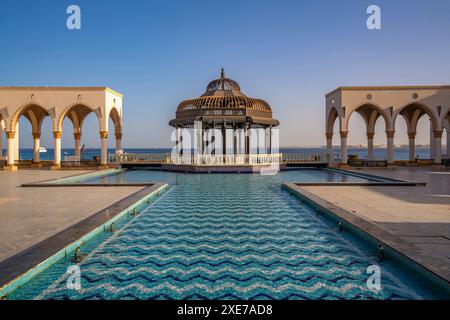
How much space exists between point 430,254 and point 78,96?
21.3 meters

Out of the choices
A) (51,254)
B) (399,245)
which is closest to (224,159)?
(399,245)

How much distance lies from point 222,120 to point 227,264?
51.5 ft

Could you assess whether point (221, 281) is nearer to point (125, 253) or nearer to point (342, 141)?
point (125, 253)

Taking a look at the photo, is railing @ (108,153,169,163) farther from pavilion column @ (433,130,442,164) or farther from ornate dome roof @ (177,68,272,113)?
pavilion column @ (433,130,442,164)

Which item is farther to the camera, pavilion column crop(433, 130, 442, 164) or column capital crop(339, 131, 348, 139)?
column capital crop(339, 131, 348, 139)

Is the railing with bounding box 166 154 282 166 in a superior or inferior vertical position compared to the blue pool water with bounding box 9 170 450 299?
superior

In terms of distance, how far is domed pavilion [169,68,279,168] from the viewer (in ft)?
64.2

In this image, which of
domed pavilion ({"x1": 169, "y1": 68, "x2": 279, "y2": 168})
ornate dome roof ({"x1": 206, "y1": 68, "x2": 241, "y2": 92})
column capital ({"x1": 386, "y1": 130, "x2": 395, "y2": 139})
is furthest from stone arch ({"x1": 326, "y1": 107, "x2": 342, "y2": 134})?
ornate dome roof ({"x1": 206, "y1": 68, "x2": 241, "y2": 92})

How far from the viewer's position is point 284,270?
423 cm

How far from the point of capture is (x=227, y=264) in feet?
14.5

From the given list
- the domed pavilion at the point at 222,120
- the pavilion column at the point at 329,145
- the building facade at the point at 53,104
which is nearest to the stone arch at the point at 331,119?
the pavilion column at the point at 329,145

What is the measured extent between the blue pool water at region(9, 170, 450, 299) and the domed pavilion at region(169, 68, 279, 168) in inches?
501

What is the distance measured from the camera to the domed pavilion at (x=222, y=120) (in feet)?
64.2
